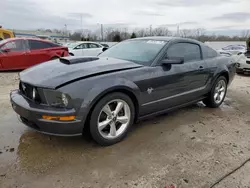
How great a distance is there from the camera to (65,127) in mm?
2510

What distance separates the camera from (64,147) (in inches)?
113

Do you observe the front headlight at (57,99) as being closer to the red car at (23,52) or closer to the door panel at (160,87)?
the door panel at (160,87)

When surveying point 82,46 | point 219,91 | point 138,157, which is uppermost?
point 82,46

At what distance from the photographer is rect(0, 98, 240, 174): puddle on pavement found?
8.36 feet

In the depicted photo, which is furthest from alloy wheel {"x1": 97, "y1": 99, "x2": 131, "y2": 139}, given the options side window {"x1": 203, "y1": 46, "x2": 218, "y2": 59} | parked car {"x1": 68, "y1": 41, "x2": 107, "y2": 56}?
parked car {"x1": 68, "y1": 41, "x2": 107, "y2": 56}

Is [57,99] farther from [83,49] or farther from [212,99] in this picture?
[83,49]

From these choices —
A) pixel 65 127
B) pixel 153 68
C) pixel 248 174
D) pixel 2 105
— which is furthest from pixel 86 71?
pixel 2 105

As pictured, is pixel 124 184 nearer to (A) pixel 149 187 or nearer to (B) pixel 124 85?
(A) pixel 149 187

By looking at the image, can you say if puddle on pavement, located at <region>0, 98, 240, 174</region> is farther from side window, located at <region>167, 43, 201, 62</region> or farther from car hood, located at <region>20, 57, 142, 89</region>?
side window, located at <region>167, 43, 201, 62</region>

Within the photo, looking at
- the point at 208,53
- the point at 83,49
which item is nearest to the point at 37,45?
the point at 83,49

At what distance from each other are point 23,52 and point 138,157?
7.31 metres

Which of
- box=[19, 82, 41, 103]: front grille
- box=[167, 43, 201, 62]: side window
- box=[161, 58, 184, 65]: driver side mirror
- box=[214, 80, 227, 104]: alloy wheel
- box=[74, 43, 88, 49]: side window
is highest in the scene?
box=[167, 43, 201, 62]: side window

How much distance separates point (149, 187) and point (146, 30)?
35.4m

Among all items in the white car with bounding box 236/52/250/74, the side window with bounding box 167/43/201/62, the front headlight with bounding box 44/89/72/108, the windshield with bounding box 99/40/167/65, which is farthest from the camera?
the white car with bounding box 236/52/250/74
